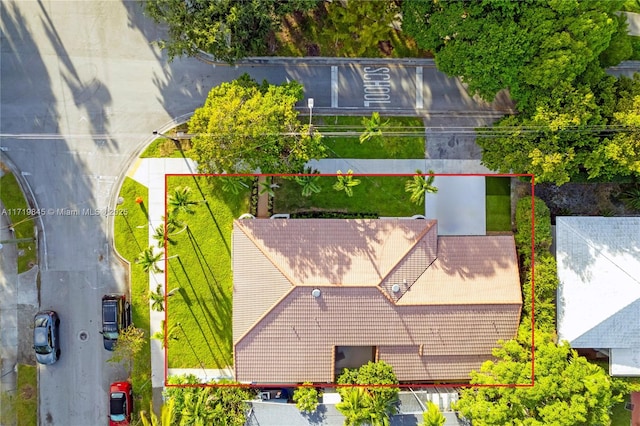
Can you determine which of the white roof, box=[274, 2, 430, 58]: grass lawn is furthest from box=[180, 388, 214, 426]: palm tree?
box=[274, 2, 430, 58]: grass lawn

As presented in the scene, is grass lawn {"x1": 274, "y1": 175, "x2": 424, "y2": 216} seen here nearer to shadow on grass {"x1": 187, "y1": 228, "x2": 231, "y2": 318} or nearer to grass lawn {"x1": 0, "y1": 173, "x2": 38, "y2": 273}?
shadow on grass {"x1": 187, "y1": 228, "x2": 231, "y2": 318}

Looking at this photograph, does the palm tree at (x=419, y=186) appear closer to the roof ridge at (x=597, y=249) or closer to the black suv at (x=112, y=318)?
the roof ridge at (x=597, y=249)

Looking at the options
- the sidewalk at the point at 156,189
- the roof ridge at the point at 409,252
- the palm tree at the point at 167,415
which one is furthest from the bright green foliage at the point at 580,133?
the palm tree at the point at 167,415

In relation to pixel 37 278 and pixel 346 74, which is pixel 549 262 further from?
pixel 37 278

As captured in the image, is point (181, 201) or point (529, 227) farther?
point (529, 227)

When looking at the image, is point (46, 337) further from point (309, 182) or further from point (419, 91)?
point (419, 91)

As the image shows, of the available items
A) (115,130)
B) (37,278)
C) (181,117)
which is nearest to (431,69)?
(181,117)

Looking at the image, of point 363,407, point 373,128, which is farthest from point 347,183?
point 363,407
